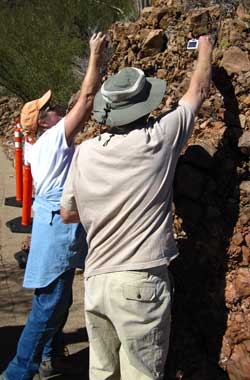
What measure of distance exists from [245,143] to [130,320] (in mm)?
1358

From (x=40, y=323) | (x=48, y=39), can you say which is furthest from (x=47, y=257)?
(x=48, y=39)

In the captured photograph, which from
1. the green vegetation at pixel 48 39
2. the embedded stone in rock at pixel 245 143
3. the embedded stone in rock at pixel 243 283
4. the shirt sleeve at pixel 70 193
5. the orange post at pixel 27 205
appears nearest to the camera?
the shirt sleeve at pixel 70 193

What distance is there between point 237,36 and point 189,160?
2.98 ft

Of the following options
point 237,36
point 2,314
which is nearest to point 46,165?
point 237,36

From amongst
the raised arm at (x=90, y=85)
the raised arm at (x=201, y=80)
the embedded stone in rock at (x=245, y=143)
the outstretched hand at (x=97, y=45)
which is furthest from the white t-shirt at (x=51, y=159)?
Answer: the embedded stone in rock at (x=245, y=143)

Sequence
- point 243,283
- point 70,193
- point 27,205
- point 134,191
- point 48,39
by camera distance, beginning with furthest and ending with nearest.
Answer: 1. point 48,39
2. point 27,205
3. point 243,283
4. point 70,193
5. point 134,191

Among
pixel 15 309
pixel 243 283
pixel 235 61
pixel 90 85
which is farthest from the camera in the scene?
pixel 15 309

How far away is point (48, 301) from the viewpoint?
3.93 metres

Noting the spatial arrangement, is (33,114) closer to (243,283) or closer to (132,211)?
(132,211)

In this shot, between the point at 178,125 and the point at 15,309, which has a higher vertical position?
the point at 178,125

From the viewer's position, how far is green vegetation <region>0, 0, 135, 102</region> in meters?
14.3

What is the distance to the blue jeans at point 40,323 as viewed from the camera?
12.9 feet

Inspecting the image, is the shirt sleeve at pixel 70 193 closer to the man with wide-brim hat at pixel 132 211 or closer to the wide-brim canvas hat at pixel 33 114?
the man with wide-brim hat at pixel 132 211

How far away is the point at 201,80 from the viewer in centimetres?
334
